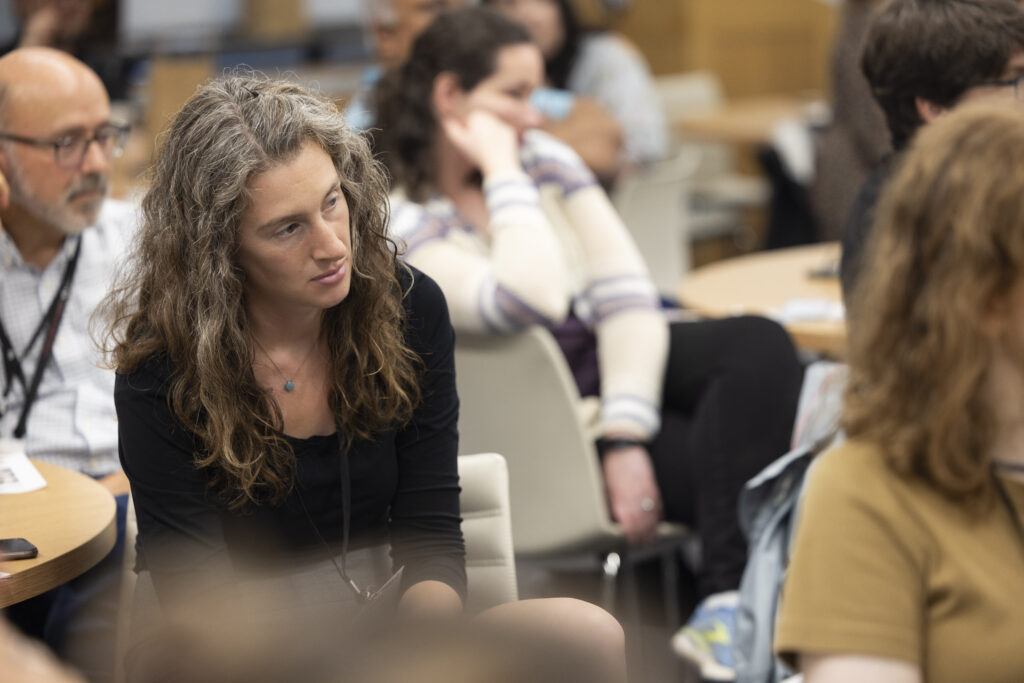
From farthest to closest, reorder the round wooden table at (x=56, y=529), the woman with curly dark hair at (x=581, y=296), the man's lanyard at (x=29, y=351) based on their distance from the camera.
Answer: the woman with curly dark hair at (x=581, y=296)
the man's lanyard at (x=29, y=351)
the round wooden table at (x=56, y=529)

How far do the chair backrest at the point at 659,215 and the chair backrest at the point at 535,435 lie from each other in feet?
6.24

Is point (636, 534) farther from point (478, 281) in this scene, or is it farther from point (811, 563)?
point (811, 563)

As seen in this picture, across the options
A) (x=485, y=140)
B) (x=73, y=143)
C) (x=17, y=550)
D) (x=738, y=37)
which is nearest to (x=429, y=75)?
(x=485, y=140)

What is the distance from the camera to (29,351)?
7.63 ft

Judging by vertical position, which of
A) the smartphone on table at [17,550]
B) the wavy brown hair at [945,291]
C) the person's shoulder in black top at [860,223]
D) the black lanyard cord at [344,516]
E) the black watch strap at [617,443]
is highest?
the wavy brown hair at [945,291]

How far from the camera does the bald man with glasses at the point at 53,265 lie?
7.59 ft

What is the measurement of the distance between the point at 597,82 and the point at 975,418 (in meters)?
3.87

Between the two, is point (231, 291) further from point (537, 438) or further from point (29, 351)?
point (537, 438)

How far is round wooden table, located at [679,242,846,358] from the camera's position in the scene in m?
2.71

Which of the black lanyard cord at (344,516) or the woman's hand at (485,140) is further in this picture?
the woman's hand at (485,140)

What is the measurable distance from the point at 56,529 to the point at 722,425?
1.37 meters

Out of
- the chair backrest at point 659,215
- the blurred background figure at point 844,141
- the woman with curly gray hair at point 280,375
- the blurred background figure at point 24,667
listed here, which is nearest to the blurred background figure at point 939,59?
the woman with curly gray hair at point 280,375

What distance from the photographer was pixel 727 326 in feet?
9.05

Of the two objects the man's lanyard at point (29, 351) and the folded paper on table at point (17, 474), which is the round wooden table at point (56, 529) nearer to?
the folded paper on table at point (17, 474)
